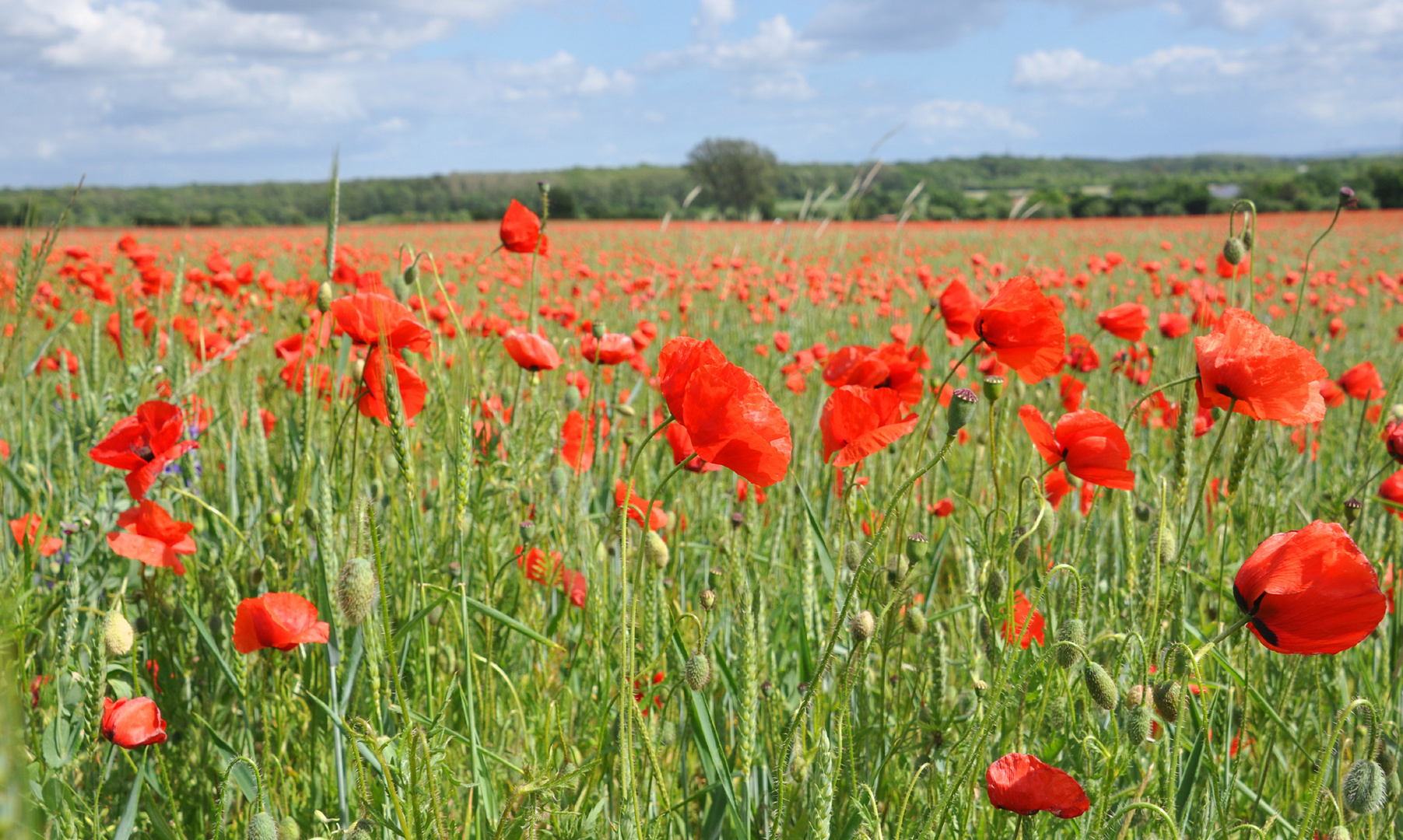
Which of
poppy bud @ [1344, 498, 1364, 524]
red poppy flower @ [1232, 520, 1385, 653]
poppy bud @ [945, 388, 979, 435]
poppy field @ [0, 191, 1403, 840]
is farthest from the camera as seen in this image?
poppy bud @ [1344, 498, 1364, 524]

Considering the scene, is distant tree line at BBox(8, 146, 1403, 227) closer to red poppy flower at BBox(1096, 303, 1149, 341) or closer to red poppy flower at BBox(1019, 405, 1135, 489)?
red poppy flower at BBox(1096, 303, 1149, 341)

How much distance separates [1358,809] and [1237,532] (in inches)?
48.9

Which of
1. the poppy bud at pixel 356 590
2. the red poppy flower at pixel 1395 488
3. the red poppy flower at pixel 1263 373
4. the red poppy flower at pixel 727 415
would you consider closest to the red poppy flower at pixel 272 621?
the poppy bud at pixel 356 590

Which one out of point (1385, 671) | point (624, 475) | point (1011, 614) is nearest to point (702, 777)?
Result: point (1011, 614)

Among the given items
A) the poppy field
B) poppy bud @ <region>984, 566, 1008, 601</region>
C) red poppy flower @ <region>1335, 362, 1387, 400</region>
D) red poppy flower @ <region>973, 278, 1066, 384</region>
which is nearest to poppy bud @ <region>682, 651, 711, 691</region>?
the poppy field

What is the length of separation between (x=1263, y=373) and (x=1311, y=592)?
31 centimetres

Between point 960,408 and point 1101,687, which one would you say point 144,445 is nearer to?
point 960,408

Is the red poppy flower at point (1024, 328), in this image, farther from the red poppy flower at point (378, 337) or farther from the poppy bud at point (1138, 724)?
the red poppy flower at point (378, 337)

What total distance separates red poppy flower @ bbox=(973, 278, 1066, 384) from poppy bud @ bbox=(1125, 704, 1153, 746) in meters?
0.46

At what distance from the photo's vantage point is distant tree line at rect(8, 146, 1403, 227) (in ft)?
83.6

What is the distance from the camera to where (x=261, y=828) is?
82 centimetres

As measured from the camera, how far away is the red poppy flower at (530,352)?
4.86ft

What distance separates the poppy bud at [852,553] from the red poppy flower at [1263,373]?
0.49m

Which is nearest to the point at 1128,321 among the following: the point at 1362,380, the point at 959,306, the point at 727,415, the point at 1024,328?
the point at 959,306
